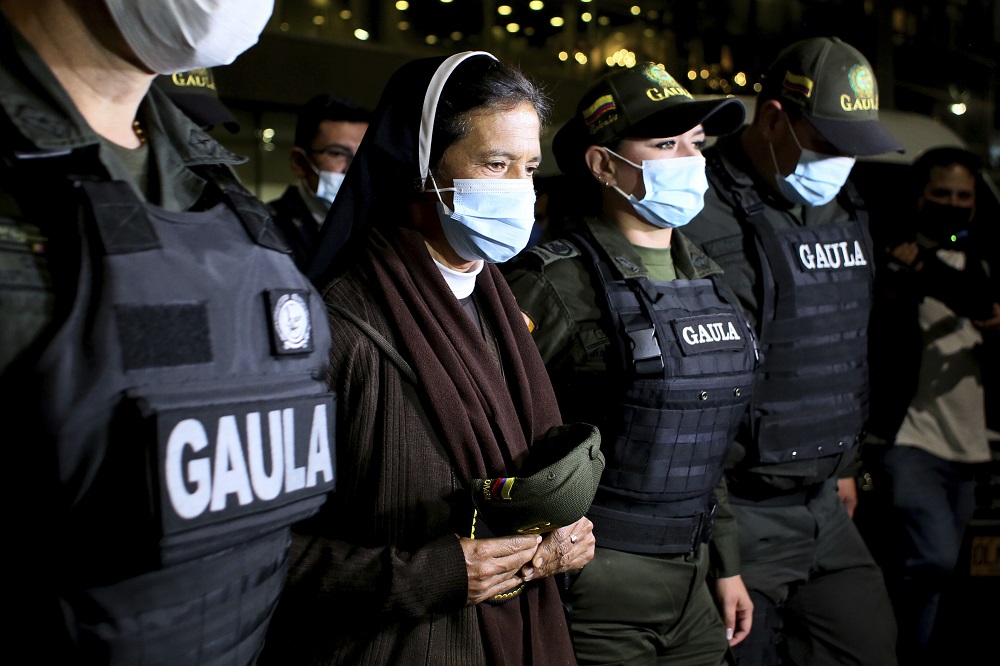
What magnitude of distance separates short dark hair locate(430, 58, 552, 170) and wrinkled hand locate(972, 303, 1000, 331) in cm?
252

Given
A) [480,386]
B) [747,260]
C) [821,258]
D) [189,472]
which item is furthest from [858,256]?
[189,472]

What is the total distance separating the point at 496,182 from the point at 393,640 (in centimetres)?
92

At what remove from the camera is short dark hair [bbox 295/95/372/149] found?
406 cm

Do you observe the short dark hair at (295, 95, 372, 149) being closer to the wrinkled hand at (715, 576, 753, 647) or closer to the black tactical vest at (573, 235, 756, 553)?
the black tactical vest at (573, 235, 756, 553)

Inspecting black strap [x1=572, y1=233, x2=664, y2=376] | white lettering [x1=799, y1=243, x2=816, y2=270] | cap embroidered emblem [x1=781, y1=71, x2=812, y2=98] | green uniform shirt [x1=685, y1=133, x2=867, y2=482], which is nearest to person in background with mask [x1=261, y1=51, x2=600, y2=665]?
black strap [x1=572, y1=233, x2=664, y2=376]

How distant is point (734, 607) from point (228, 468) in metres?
1.87

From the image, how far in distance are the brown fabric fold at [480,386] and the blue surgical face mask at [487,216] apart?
85mm

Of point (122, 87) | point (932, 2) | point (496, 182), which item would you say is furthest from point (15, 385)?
point (932, 2)

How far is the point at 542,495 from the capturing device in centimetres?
162

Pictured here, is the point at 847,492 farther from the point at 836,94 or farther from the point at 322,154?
the point at 322,154

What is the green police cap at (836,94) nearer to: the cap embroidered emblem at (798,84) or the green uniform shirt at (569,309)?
the cap embroidered emblem at (798,84)

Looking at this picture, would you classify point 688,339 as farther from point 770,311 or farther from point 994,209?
point 994,209

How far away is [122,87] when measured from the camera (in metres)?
1.26

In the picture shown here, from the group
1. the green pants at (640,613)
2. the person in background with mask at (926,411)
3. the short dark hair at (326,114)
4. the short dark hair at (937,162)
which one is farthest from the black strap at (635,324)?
the short dark hair at (937,162)
